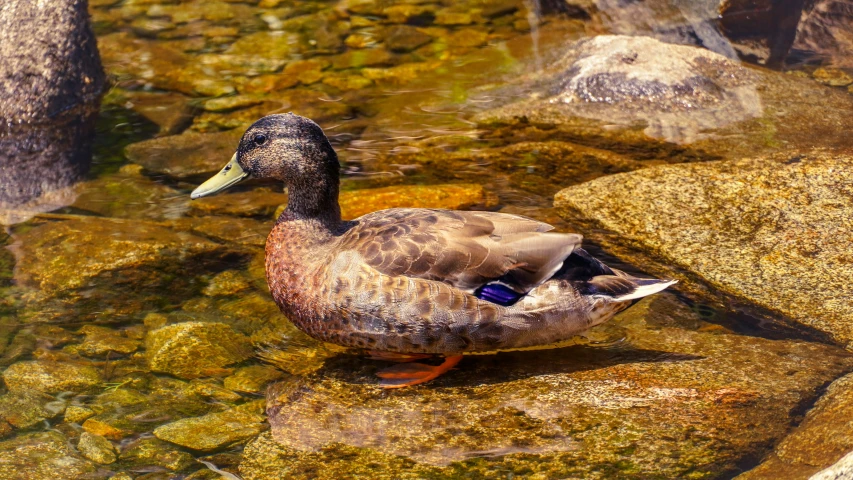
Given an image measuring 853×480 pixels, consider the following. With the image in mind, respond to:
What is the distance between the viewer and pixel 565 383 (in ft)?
14.1

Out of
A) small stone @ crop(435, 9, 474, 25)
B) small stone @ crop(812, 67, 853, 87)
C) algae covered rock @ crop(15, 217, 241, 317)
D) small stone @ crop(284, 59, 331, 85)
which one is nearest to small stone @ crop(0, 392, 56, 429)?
algae covered rock @ crop(15, 217, 241, 317)

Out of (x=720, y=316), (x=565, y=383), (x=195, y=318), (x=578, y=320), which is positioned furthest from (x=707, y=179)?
(x=195, y=318)

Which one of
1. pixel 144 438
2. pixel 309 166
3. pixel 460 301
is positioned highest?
pixel 309 166

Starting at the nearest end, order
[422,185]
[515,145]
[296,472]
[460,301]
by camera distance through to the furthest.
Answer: [296,472], [460,301], [422,185], [515,145]

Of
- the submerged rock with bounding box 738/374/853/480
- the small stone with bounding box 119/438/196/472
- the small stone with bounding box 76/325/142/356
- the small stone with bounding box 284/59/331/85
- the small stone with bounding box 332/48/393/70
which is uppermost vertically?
the small stone with bounding box 332/48/393/70

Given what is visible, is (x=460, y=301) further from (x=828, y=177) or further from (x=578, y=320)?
(x=828, y=177)

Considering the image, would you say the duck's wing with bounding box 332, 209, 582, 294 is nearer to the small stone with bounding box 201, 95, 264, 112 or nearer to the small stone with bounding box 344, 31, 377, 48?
the small stone with bounding box 201, 95, 264, 112

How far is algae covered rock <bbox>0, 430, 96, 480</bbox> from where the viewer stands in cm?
384

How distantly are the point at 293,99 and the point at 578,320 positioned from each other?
14.5ft

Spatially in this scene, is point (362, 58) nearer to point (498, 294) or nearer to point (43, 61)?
point (43, 61)

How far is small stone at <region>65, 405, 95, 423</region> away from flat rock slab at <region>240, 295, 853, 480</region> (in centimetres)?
86

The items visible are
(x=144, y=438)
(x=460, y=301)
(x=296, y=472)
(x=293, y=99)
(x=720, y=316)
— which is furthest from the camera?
(x=293, y=99)

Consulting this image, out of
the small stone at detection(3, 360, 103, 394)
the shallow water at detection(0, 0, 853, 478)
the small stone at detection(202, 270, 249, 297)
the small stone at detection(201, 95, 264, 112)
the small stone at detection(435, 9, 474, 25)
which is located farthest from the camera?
the small stone at detection(435, 9, 474, 25)

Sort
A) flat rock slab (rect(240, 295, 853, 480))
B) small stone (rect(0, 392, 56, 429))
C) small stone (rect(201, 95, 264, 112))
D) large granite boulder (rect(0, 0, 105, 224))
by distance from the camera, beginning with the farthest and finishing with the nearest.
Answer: small stone (rect(201, 95, 264, 112)) → large granite boulder (rect(0, 0, 105, 224)) → small stone (rect(0, 392, 56, 429)) → flat rock slab (rect(240, 295, 853, 480))
